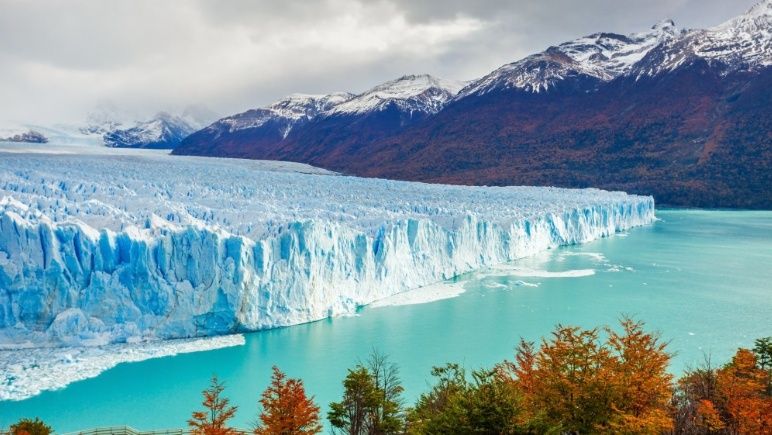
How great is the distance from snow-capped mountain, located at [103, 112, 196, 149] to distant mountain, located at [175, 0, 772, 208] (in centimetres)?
2669

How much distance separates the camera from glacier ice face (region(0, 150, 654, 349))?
13.0 m

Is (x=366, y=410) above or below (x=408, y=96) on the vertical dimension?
below

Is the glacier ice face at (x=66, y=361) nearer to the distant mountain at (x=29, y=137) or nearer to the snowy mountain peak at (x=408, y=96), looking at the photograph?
the snowy mountain peak at (x=408, y=96)

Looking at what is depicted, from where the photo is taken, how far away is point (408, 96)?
107 metres

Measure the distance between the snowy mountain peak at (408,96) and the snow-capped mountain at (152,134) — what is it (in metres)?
45.4

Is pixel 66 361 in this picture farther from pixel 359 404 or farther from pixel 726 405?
pixel 726 405

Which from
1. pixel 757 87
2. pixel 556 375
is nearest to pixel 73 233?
pixel 556 375

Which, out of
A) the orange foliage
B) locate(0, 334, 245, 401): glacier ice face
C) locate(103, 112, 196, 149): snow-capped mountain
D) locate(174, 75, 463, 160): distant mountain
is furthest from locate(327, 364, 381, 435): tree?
locate(103, 112, 196, 149): snow-capped mountain

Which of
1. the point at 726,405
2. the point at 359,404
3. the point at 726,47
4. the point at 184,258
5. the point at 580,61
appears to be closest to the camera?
the point at 726,405

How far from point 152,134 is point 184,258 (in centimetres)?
12917

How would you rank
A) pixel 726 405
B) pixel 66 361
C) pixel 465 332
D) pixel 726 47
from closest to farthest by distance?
pixel 726 405 < pixel 66 361 < pixel 465 332 < pixel 726 47

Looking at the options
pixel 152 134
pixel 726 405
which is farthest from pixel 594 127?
pixel 152 134

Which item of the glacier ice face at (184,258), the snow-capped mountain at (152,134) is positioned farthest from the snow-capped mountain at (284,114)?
the glacier ice face at (184,258)

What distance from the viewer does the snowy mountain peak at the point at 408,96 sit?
103875 millimetres
